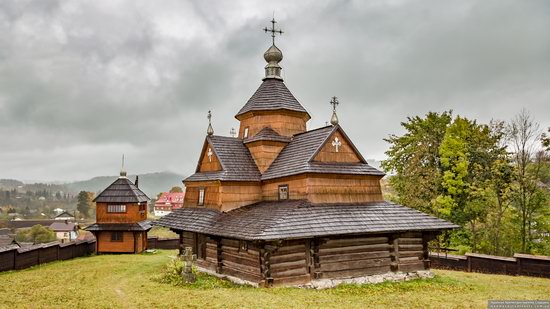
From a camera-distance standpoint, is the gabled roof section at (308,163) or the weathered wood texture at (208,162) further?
the weathered wood texture at (208,162)

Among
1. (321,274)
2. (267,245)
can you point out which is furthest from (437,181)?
(267,245)

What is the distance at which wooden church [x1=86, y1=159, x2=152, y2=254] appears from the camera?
→ 30922 mm

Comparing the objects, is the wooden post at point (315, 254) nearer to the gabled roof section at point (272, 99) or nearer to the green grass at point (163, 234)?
the gabled roof section at point (272, 99)

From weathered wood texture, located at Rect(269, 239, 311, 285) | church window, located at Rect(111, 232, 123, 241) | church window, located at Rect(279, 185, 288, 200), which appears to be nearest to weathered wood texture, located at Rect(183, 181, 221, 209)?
church window, located at Rect(279, 185, 288, 200)

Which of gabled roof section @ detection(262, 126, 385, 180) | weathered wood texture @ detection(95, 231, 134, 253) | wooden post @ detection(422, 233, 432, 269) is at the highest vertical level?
gabled roof section @ detection(262, 126, 385, 180)

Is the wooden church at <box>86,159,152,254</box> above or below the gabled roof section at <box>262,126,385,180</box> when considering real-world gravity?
below

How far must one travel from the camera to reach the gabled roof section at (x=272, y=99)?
23609 mm

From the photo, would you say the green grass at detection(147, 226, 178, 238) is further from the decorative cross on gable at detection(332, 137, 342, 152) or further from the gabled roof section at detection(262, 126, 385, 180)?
the decorative cross on gable at detection(332, 137, 342, 152)

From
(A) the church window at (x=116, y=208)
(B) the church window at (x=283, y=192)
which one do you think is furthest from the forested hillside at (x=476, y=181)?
(A) the church window at (x=116, y=208)

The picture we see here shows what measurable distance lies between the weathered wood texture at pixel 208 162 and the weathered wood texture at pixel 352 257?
24.9 feet

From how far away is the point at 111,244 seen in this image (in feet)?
102

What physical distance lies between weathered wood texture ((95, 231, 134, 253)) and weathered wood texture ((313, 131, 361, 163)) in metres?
18.9

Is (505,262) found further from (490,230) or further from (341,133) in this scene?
(341,133)

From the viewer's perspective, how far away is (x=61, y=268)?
2311cm
